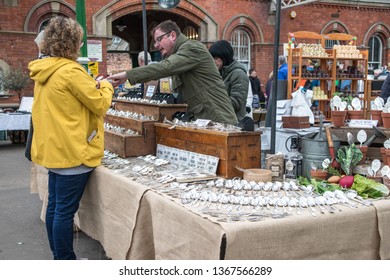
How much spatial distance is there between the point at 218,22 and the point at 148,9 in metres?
2.31

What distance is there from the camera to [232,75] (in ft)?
14.1

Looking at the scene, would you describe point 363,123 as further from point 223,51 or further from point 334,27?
point 334,27

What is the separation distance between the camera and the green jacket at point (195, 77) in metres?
3.14

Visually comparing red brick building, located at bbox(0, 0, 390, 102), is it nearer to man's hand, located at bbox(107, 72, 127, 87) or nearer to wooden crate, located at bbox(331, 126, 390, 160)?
man's hand, located at bbox(107, 72, 127, 87)

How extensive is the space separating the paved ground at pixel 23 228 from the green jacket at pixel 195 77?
1.54 metres

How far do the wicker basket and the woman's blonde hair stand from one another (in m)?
1.29

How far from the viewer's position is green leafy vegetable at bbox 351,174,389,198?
2.30 metres

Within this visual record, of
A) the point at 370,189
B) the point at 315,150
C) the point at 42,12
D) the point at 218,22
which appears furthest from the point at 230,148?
the point at 218,22

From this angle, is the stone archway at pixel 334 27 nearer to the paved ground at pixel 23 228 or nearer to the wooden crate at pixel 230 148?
the paved ground at pixel 23 228

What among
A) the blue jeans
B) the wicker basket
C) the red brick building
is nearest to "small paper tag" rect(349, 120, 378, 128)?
the wicker basket

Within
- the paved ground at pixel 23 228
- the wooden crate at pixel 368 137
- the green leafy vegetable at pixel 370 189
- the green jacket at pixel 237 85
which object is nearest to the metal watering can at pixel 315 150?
the wooden crate at pixel 368 137

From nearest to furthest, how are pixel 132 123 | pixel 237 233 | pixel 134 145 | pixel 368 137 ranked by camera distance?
pixel 237 233 < pixel 368 137 < pixel 134 145 < pixel 132 123
